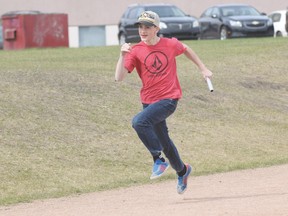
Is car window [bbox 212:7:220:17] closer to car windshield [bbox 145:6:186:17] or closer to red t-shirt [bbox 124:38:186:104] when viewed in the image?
car windshield [bbox 145:6:186:17]

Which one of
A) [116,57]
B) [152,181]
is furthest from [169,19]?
[152,181]

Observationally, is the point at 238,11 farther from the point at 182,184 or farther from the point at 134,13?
the point at 182,184

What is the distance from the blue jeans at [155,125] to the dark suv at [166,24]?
784 inches

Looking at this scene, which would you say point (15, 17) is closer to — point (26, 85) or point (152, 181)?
point (26, 85)

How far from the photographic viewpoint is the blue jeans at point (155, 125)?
945cm

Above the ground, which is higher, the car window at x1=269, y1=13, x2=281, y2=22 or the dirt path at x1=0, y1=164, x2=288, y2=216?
the dirt path at x1=0, y1=164, x2=288, y2=216

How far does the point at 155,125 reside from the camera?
31.5 ft

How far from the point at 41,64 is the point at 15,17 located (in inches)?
350

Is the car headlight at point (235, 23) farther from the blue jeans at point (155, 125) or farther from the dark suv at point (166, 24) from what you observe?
the blue jeans at point (155, 125)

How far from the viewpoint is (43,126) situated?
529 inches

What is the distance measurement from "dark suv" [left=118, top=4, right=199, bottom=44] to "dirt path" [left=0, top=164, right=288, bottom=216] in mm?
A: 18646

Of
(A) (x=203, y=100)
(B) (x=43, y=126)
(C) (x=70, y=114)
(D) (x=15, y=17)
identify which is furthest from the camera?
(D) (x=15, y=17)

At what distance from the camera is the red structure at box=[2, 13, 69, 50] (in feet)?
90.5

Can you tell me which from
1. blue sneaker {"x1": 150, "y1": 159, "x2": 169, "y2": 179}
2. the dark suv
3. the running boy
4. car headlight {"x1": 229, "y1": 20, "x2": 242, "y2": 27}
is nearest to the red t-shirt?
the running boy
